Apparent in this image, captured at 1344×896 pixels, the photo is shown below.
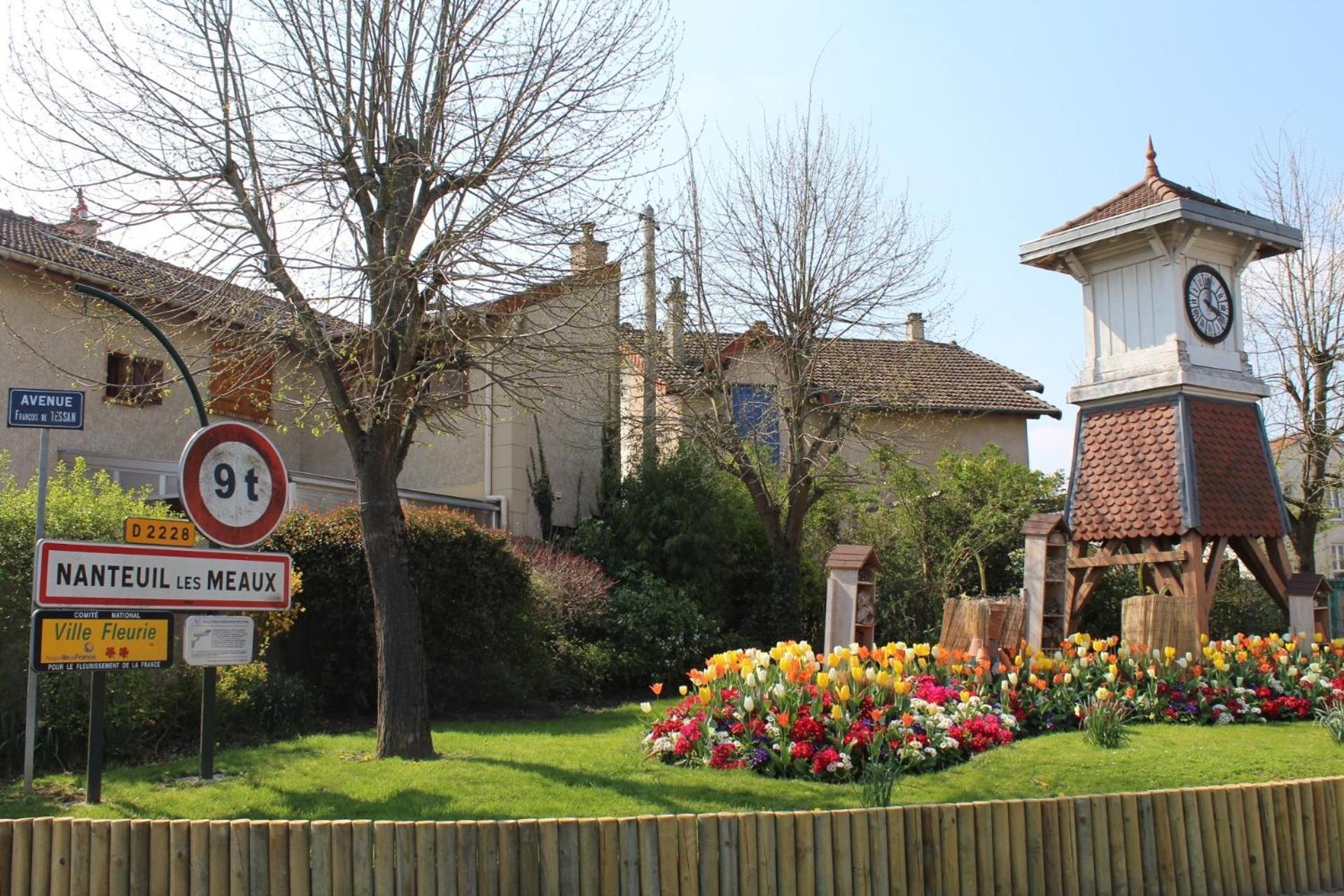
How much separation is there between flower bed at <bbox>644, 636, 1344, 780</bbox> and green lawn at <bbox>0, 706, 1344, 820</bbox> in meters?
0.27

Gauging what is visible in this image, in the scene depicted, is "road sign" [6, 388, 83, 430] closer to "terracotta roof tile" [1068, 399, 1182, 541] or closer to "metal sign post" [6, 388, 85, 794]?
"metal sign post" [6, 388, 85, 794]

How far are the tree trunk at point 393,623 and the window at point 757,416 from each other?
999 centimetres

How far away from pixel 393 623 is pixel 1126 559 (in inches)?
366

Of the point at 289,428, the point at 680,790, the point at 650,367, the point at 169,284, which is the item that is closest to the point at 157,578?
the point at 169,284

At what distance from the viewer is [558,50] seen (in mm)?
11031

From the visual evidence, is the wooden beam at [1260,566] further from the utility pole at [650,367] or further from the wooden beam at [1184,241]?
the utility pole at [650,367]

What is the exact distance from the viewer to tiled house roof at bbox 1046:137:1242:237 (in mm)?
15047

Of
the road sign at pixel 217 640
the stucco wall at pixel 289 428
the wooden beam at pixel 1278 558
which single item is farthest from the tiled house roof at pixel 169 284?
the wooden beam at pixel 1278 558

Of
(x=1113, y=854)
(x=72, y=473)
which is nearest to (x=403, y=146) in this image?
(x=72, y=473)

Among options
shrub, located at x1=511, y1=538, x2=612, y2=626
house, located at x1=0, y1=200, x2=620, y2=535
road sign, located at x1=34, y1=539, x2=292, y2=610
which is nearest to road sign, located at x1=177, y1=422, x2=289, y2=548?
road sign, located at x1=34, y1=539, x2=292, y2=610

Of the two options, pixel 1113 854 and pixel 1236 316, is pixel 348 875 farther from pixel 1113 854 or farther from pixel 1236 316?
pixel 1236 316

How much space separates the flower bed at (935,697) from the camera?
30.3ft

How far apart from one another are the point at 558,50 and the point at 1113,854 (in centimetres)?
823

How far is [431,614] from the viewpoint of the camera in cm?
1395
